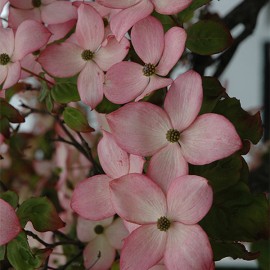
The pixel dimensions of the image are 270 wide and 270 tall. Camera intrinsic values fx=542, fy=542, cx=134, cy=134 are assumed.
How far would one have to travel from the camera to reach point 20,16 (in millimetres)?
441

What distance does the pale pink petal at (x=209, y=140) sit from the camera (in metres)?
0.33

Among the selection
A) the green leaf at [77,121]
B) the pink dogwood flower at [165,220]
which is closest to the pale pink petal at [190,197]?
the pink dogwood flower at [165,220]

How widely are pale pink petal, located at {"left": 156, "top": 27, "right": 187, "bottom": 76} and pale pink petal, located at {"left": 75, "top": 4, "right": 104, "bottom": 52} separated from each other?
61 mm

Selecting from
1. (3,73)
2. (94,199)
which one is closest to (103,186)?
(94,199)

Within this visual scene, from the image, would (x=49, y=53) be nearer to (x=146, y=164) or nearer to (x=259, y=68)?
(x=146, y=164)

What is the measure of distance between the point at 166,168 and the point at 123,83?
0.07m

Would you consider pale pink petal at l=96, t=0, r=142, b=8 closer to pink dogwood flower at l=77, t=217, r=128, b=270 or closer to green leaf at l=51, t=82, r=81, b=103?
green leaf at l=51, t=82, r=81, b=103

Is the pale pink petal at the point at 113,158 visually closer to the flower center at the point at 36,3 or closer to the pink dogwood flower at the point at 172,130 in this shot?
the pink dogwood flower at the point at 172,130

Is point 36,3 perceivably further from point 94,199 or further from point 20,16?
point 94,199

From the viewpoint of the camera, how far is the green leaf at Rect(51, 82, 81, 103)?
1.39 feet

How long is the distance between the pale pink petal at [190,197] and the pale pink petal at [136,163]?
0.03 m

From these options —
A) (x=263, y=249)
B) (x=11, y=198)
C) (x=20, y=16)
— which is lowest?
(x=263, y=249)

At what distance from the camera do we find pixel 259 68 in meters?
2.03

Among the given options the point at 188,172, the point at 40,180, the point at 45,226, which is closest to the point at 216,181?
the point at 188,172
